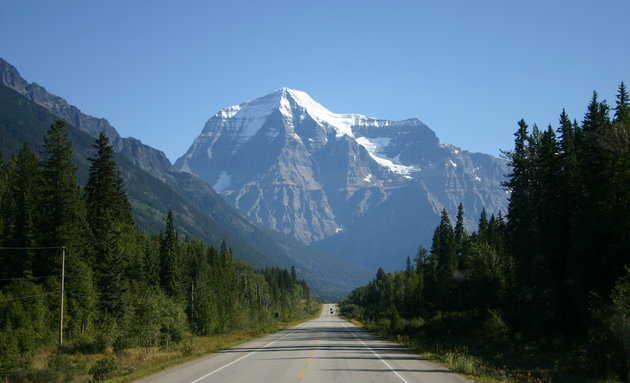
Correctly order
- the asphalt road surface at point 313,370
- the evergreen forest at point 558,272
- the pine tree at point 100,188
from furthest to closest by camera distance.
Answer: the pine tree at point 100,188
the evergreen forest at point 558,272
the asphalt road surface at point 313,370

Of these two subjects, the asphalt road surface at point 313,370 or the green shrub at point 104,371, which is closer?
the asphalt road surface at point 313,370

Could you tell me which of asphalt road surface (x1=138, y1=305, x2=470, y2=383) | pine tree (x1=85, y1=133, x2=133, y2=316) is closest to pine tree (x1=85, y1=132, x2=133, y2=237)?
pine tree (x1=85, y1=133, x2=133, y2=316)

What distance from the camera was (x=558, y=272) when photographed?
36969 mm

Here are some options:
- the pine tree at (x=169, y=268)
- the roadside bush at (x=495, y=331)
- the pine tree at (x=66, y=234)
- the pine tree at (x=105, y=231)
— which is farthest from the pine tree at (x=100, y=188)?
the roadside bush at (x=495, y=331)

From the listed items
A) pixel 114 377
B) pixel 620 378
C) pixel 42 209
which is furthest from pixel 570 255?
pixel 42 209

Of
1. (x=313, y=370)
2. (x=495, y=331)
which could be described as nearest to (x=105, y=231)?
(x=495, y=331)

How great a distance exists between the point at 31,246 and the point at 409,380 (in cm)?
3881

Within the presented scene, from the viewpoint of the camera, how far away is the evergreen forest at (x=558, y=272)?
73.4 ft

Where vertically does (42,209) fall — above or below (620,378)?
above

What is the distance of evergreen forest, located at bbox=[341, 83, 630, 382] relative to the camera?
880 inches

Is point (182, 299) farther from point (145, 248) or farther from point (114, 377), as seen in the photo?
point (114, 377)

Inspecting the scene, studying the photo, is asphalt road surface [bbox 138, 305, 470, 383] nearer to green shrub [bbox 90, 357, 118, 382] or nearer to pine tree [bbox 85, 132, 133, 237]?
green shrub [bbox 90, 357, 118, 382]

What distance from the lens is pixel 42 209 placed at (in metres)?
50.1

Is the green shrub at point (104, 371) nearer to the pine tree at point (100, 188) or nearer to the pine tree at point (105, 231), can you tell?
the pine tree at point (105, 231)
